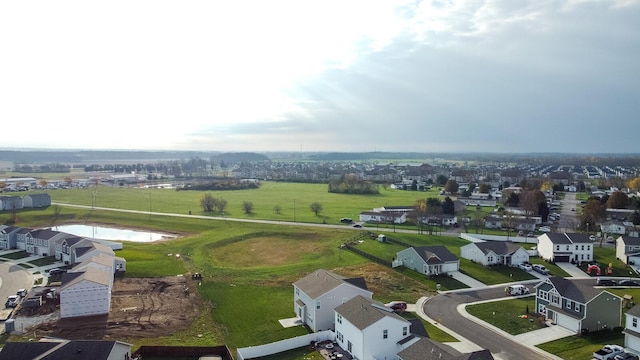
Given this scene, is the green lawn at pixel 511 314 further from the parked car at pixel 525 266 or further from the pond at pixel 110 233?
the pond at pixel 110 233


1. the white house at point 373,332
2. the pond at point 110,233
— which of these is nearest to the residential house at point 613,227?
the white house at point 373,332

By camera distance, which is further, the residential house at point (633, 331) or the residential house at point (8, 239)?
the residential house at point (8, 239)

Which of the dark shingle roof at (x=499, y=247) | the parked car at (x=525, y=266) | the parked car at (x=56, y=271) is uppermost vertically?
the dark shingle roof at (x=499, y=247)

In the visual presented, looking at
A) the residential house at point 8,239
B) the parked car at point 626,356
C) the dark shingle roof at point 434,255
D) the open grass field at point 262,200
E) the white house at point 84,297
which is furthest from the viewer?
the open grass field at point 262,200

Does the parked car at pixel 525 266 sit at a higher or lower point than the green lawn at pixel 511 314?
higher

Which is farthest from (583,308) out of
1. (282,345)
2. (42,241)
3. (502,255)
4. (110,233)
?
(110,233)

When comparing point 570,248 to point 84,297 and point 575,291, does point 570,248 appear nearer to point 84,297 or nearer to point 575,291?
point 575,291
